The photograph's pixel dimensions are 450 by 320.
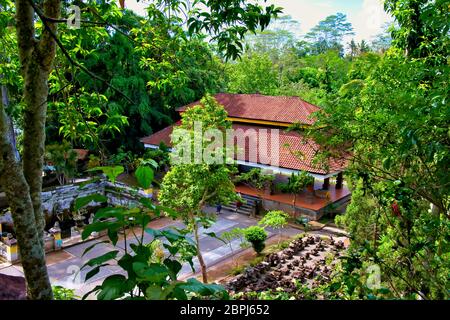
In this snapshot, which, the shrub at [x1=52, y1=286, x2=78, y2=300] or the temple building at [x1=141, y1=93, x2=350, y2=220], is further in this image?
the temple building at [x1=141, y1=93, x2=350, y2=220]

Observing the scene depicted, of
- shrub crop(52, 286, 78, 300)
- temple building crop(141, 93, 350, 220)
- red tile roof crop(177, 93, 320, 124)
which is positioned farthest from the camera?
red tile roof crop(177, 93, 320, 124)

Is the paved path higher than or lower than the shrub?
lower

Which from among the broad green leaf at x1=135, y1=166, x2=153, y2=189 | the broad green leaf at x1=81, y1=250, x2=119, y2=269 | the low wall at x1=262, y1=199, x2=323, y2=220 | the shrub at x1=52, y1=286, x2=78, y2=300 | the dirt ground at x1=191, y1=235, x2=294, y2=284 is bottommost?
the dirt ground at x1=191, y1=235, x2=294, y2=284

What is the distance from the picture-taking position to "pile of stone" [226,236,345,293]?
789cm

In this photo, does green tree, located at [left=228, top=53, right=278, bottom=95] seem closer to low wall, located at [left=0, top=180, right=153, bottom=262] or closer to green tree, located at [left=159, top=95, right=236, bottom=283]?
low wall, located at [left=0, top=180, right=153, bottom=262]

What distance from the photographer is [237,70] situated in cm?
2273

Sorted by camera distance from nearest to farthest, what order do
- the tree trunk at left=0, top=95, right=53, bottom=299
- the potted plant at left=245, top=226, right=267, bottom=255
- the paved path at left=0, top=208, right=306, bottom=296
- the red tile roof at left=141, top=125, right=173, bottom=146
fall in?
the tree trunk at left=0, top=95, right=53, bottom=299
the paved path at left=0, top=208, right=306, bottom=296
the potted plant at left=245, top=226, right=267, bottom=255
the red tile roof at left=141, top=125, right=173, bottom=146

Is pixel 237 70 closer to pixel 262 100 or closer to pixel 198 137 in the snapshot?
pixel 262 100

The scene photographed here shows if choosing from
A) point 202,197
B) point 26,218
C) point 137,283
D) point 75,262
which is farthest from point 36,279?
point 75,262

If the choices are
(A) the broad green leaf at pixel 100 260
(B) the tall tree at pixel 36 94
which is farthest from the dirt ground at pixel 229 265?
(A) the broad green leaf at pixel 100 260

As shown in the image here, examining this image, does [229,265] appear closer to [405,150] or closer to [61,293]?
[61,293]

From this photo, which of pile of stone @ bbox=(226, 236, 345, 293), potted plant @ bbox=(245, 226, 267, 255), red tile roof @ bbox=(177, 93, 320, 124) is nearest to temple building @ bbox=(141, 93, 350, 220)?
red tile roof @ bbox=(177, 93, 320, 124)

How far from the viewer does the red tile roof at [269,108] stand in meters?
13.9
